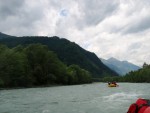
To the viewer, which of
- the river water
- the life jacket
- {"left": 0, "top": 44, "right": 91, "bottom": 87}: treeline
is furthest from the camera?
{"left": 0, "top": 44, "right": 91, "bottom": 87}: treeline

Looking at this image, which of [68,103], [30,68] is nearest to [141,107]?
[68,103]

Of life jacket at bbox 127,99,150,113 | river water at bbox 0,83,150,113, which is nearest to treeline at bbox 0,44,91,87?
river water at bbox 0,83,150,113

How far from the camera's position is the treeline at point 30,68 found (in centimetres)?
9381

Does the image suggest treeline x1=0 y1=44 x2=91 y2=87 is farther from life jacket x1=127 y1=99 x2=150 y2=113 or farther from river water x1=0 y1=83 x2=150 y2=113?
life jacket x1=127 y1=99 x2=150 y2=113

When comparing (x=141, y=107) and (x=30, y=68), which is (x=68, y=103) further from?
(x=30, y=68)

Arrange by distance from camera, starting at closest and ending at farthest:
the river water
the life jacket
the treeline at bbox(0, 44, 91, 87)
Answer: the life jacket, the river water, the treeline at bbox(0, 44, 91, 87)

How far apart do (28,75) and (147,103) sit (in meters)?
89.9

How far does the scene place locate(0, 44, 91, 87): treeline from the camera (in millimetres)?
93812

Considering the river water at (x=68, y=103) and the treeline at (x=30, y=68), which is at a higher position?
the treeline at (x=30, y=68)

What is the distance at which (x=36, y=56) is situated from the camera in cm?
11475

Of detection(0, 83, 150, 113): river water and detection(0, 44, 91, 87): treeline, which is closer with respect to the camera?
detection(0, 83, 150, 113): river water

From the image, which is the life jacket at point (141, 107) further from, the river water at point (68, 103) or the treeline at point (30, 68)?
the treeline at point (30, 68)

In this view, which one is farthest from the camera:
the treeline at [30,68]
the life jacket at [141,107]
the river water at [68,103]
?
the treeline at [30,68]

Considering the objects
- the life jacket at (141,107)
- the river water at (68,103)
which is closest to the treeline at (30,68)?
the river water at (68,103)
